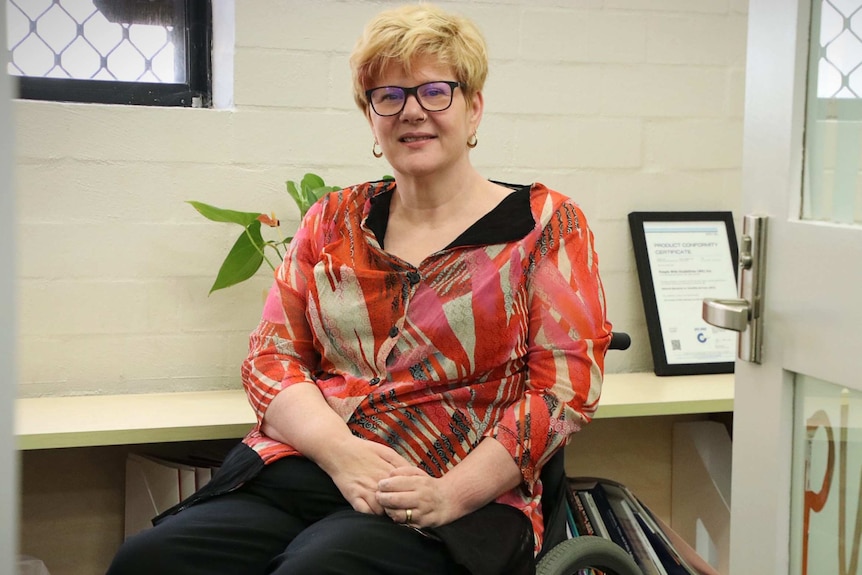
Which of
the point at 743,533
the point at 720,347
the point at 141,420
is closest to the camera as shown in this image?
the point at 743,533

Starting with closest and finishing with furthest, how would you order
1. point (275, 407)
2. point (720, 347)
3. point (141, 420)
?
point (275, 407), point (141, 420), point (720, 347)

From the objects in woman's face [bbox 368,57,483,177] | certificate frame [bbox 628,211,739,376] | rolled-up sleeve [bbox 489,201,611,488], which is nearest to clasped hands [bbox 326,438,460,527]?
rolled-up sleeve [bbox 489,201,611,488]

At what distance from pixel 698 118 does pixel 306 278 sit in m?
1.26

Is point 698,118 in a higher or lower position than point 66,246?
higher

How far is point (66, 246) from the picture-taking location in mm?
2168

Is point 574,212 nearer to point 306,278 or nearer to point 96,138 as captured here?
point 306,278

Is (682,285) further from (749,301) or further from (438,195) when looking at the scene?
(749,301)

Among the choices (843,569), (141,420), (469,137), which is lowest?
(141,420)

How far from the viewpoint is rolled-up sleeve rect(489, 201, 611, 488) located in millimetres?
1619

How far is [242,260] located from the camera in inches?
83.4

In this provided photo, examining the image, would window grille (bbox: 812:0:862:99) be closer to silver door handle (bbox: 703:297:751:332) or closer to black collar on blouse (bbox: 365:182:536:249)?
silver door handle (bbox: 703:297:751:332)

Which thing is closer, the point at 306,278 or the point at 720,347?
the point at 306,278

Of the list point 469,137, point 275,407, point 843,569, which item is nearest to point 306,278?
point 275,407

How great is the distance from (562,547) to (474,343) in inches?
14.2
